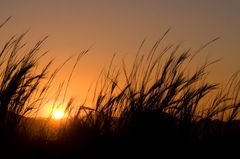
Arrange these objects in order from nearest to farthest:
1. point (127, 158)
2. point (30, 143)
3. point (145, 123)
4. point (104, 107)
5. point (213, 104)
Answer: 1. point (127, 158)
2. point (145, 123)
3. point (30, 143)
4. point (104, 107)
5. point (213, 104)

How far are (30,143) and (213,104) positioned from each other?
137cm

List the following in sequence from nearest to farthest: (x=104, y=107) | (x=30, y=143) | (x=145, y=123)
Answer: (x=145, y=123), (x=30, y=143), (x=104, y=107)

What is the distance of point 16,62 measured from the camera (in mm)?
2676

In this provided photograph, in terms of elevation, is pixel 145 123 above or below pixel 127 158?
above

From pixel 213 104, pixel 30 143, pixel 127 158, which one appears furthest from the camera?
pixel 213 104

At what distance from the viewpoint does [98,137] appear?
2.46m

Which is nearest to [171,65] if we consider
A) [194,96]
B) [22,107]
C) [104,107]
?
[194,96]

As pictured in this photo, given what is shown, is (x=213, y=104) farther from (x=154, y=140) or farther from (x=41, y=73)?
(x=41, y=73)

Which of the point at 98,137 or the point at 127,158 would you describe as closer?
the point at 127,158

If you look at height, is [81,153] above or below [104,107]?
below

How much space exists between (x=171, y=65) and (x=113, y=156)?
0.86m

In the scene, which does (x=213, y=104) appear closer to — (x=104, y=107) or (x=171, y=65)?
(x=171, y=65)

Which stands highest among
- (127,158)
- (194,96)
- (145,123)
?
(194,96)

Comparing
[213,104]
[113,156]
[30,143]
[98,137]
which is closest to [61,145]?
[30,143]
